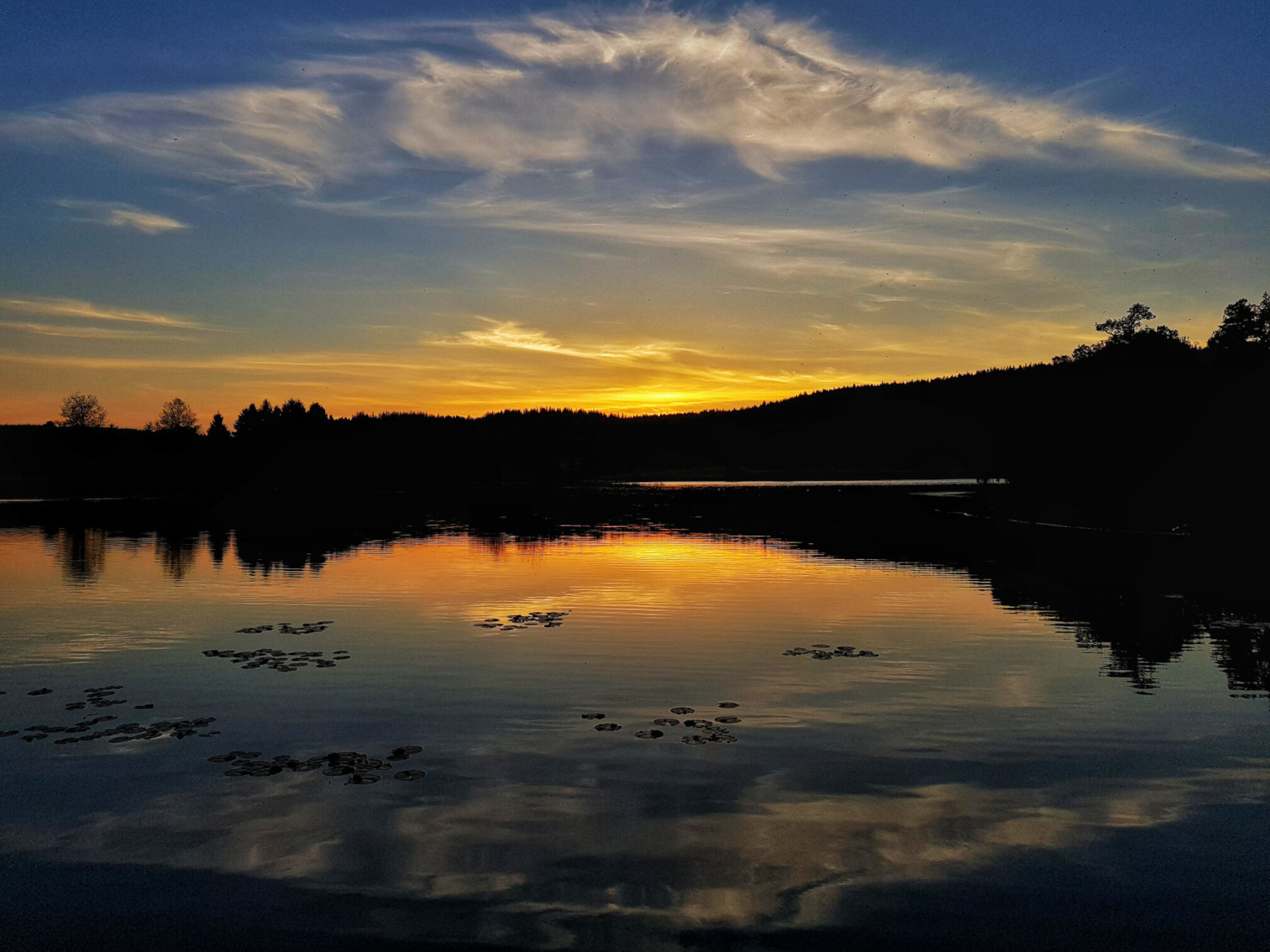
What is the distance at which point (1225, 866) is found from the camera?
537 inches

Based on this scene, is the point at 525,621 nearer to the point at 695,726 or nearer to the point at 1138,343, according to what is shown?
the point at 695,726

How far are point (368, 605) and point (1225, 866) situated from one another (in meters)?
33.4

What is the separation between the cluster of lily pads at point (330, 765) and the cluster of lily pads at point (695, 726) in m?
4.52

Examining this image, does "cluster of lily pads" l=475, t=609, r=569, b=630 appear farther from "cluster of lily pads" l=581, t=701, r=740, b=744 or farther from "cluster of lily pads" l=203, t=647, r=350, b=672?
"cluster of lily pads" l=581, t=701, r=740, b=744

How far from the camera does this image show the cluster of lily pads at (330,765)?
1770cm

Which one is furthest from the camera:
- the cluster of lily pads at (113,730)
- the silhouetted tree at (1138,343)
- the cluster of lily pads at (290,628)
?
the silhouetted tree at (1138,343)

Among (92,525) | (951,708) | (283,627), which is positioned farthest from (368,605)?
(92,525)

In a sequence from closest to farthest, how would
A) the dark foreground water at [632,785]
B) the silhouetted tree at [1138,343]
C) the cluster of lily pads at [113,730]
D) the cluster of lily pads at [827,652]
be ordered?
the dark foreground water at [632,785]
the cluster of lily pads at [113,730]
the cluster of lily pads at [827,652]
the silhouetted tree at [1138,343]

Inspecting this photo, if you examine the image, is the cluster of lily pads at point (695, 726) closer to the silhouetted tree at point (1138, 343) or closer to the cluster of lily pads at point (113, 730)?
the cluster of lily pads at point (113, 730)

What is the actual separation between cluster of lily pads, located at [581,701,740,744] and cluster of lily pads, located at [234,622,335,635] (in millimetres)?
15702

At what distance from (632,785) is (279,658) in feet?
52.1

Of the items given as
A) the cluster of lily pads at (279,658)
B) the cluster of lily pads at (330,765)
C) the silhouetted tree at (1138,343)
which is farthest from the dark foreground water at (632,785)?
the silhouetted tree at (1138,343)

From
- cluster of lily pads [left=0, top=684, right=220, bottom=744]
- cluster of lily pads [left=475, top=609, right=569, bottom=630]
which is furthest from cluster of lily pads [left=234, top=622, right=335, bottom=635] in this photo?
cluster of lily pads [left=0, top=684, right=220, bottom=744]

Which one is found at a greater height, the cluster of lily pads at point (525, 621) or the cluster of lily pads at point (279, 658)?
the cluster of lily pads at point (525, 621)
